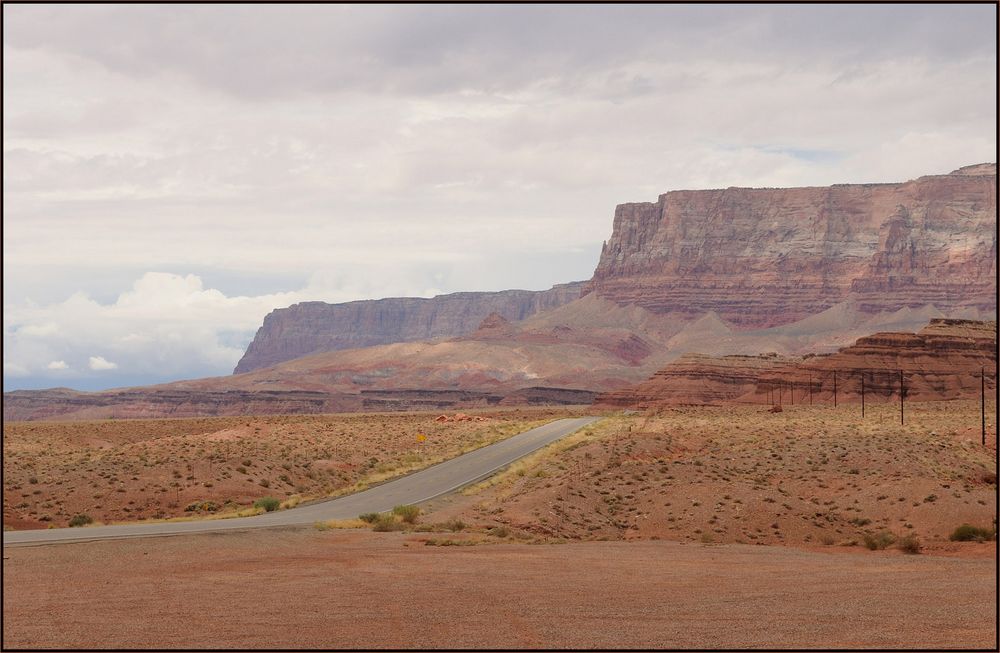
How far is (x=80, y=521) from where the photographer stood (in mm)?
36438

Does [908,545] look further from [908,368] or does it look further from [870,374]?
[908,368]

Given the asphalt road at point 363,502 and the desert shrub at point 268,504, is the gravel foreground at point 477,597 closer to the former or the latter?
the asphalt road at point 363,502

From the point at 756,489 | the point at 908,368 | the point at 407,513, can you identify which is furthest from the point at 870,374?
the point at 407,513

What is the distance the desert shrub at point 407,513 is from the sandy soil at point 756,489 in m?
1.94

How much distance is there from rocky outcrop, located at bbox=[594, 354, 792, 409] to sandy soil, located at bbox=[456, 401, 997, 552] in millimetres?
67472

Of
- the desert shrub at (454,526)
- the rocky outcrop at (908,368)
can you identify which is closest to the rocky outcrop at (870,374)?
the rocky outcrop at (908,368)

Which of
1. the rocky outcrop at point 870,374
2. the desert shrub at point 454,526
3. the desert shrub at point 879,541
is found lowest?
the desert shrub at point 879,541

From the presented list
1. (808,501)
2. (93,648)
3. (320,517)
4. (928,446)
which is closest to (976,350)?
(928,446)

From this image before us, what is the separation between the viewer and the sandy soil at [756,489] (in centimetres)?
3388

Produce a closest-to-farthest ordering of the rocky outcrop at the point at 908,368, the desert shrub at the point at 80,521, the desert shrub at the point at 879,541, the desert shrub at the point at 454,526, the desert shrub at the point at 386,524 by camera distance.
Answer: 1. the desert shrub at the point at 879,541
2. the desert shrub at the point at 386,524
3. the desert shrub at the point at 454,526
4. the desert shrub at the point at 80,521
5. the rocky outcrop at the point at 908,368

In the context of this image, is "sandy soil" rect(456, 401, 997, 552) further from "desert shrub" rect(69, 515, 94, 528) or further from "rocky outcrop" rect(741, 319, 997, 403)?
"rocky outcrop" rect(741, 319, 997, 403)

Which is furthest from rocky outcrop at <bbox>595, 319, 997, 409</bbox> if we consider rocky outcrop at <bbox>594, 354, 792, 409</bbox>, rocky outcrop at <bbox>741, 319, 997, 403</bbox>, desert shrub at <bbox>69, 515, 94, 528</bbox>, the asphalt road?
desert shrub at <bbox>69, 515, 94, 528</bbox>

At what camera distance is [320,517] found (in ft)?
116

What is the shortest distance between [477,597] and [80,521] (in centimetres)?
2201
